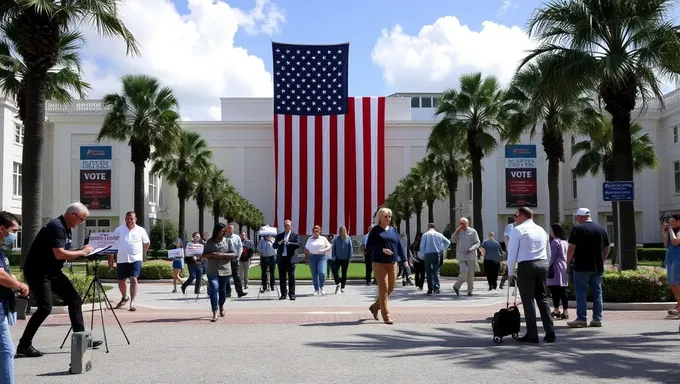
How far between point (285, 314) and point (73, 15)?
8250 millimetres

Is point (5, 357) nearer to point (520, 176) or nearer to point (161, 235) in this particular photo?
point (520, 176)

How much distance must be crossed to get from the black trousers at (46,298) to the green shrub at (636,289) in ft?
33.6

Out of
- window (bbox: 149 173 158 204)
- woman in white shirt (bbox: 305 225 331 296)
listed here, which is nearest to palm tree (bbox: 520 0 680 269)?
woman in white shirt (bbox: 305 225 331 296)

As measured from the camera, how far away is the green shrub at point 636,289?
14.1m

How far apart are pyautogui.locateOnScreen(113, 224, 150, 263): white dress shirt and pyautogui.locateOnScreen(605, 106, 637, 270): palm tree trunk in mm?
10463

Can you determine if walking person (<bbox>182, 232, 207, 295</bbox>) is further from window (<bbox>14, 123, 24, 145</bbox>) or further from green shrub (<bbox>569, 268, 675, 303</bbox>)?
window (<bbox>14, 123, 24, 145</bbox>)

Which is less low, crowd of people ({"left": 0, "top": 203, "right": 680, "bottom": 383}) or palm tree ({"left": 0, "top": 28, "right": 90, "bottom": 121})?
palm tree ({"left": 0, "top": 28, "right": 90, "bottom": 121})

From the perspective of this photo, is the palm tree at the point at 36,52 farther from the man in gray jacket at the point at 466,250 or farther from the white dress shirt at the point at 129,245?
the man in gray jacket at the point at 466,250

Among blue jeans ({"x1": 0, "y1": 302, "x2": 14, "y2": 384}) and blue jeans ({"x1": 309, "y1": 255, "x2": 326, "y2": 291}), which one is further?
blue jeans ({"x1": 309, "y1": 255, "x2": 326, "y2": 291})

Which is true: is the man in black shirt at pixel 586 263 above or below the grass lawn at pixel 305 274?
above

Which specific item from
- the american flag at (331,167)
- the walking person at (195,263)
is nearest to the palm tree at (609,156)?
the american flag at (331,167)

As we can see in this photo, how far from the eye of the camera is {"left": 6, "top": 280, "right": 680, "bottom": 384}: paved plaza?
24.2ft

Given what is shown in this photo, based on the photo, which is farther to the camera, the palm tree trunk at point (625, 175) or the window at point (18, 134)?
the window at point (18, 134)

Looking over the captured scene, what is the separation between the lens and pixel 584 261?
1117 centimetres
